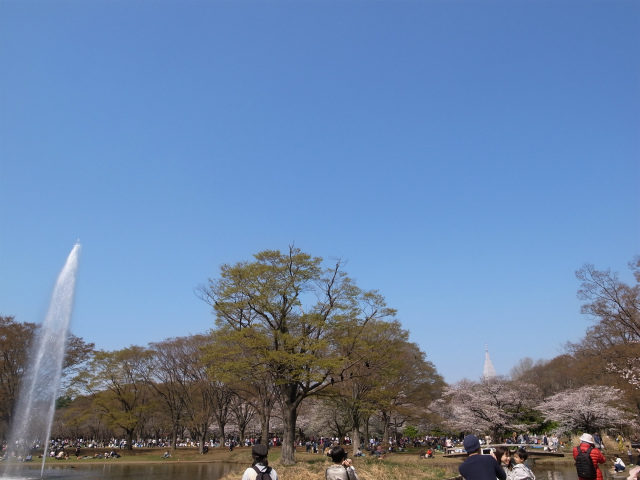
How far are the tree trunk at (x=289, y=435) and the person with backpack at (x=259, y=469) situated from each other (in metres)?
21.5

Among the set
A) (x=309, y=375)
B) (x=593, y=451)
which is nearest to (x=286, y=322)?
(x=309, y=375)

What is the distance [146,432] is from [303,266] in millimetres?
66308

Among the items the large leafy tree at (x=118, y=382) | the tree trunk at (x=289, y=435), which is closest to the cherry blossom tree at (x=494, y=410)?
the tree trunk at (x=289, y=435)

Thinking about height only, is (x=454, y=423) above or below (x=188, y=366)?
below

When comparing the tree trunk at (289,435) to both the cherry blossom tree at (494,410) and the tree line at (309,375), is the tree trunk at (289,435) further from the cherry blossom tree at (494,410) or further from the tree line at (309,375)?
the cherry blossom tree at (494,410)

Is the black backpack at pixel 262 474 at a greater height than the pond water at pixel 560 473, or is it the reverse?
the black backpack at pixel 262 474

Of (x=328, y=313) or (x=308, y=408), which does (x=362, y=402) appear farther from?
(x=308, y=408)

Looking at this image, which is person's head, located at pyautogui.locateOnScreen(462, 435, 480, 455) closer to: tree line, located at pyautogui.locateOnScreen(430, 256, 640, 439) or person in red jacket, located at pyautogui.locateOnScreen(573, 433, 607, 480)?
person in red jacket, located at pyautogui.locateOnScreen(573, 433, 607, 480)

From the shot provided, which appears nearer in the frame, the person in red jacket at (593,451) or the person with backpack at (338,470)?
the person with backpack at (338,470)

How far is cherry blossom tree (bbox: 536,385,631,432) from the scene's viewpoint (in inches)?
1478

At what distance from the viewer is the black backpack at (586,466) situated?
775 centimetres

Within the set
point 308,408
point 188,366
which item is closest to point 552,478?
point 188,366

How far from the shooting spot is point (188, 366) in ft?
153

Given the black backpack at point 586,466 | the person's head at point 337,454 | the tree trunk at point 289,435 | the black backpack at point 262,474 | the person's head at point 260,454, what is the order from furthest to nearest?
the tree trunk at point 289,435
the black backpack at point 586,466
the person's head at point 337,454
the person's head at point 260,454
the black backpack at point 262,474
